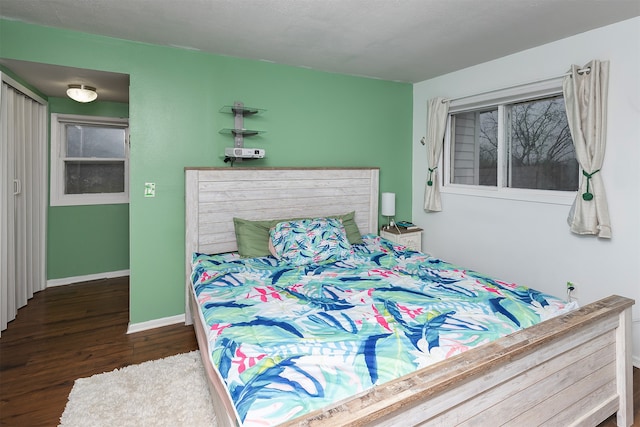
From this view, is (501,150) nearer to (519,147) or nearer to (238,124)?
(519,147)

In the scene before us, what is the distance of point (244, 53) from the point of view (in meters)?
3.20

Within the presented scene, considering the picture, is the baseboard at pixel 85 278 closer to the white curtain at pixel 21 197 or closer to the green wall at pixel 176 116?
the white curtain at pixel 21 197

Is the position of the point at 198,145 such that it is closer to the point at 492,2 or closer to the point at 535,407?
the point at 492,2

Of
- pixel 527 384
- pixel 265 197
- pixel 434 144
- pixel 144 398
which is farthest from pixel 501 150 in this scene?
pixel 144 398

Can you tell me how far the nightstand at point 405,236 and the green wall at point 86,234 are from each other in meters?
3.23

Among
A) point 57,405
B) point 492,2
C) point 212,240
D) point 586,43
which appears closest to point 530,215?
point 586,43

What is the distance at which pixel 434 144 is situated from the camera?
400 cm

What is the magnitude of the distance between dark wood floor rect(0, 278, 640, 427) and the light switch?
1153 mm

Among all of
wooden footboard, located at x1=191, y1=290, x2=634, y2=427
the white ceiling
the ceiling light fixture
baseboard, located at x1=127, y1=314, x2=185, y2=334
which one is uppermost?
the white ceiling

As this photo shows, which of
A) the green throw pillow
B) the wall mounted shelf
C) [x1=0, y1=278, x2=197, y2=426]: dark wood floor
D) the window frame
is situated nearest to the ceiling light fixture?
the wall mounted shelf

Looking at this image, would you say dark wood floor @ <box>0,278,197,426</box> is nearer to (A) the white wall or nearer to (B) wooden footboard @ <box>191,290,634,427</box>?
(B) wooden footboard @ <box>191,290,634,427</box>

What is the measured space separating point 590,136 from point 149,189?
3456mm

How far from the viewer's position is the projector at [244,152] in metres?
3.14

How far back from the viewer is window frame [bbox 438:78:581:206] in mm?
3016
